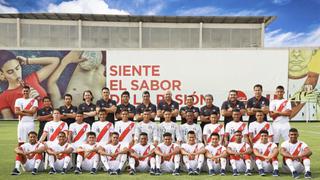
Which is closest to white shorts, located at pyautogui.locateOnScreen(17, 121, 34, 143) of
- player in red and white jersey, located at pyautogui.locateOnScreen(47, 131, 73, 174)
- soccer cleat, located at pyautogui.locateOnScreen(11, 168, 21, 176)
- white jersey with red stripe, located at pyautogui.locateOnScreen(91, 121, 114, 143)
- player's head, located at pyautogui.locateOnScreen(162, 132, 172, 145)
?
player in red and white jersey, located at pyautogui.locateOnScreen(47, 131, 73, 174)

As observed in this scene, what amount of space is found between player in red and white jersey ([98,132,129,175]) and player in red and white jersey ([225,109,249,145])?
2294 mm

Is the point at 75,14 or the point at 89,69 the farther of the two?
the point at 75,14

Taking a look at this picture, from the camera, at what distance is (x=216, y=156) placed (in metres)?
8.30

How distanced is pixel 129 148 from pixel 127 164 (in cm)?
56

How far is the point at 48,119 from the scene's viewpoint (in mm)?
8906

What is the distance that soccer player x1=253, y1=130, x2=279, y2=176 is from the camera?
8.11 meters

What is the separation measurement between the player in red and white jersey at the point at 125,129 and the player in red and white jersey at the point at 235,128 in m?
2.14

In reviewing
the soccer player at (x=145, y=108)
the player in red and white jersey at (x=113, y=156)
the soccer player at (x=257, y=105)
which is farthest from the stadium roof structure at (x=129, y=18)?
the player in red and white jersey at (x=113, y=156)

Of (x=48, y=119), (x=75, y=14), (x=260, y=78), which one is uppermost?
(x=75, y=14)

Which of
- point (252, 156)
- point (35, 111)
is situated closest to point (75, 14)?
point (35, 111)

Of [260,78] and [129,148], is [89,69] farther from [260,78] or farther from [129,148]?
[129,148]

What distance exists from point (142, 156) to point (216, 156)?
159cm

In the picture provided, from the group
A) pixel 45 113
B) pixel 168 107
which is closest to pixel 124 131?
pixel 168 107

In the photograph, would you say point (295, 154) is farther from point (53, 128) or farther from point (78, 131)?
point (53, 128)
